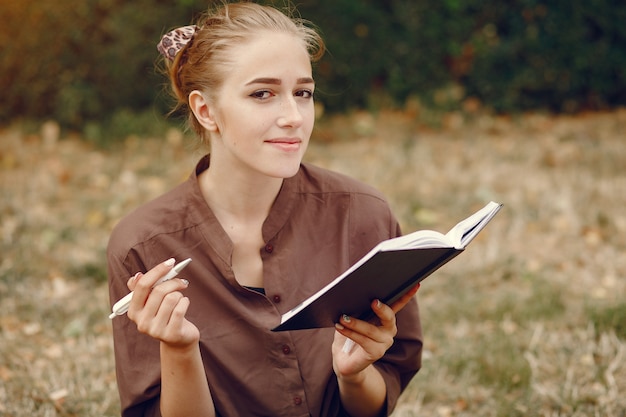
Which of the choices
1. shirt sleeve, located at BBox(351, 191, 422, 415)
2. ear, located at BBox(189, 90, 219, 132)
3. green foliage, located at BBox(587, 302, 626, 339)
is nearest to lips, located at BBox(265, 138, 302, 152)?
ear, located at BBox(189, 90, 219, 132)

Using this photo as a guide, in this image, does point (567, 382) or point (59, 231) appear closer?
point (567, 382)

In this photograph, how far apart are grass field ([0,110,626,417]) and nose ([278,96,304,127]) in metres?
1.43

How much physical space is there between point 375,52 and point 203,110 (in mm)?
5040

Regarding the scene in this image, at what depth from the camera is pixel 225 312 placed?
241 centimetres

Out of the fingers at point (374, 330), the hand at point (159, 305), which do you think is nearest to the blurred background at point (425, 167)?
the fingers at point (374, 330)

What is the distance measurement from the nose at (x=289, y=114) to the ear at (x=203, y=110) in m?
0.25

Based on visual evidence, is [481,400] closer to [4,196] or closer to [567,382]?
[567,382]

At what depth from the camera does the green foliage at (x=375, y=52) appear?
22.5 ft

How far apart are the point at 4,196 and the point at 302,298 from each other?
3609 millimetres

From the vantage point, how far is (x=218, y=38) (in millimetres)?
2424

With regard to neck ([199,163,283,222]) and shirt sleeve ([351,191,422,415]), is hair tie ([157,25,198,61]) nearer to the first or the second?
neck ([199,163,283,222])

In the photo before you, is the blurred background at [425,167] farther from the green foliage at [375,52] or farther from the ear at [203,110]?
the ear at [203,110]

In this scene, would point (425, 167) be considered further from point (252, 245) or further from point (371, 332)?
point (371, 332)

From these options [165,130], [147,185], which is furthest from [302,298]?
[165,130]
